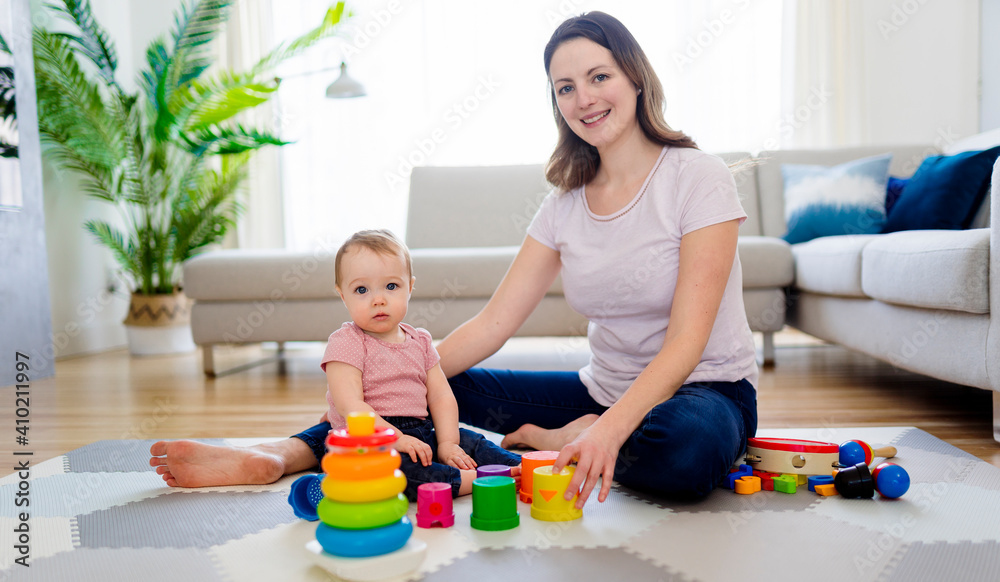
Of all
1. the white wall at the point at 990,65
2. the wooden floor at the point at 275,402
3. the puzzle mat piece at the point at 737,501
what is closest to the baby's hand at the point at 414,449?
the puzzle mat piece at the point at 737,501

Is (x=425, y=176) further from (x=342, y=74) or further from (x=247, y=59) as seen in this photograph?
(x=247, y=59)

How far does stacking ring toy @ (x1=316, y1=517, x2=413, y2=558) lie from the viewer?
0.86m

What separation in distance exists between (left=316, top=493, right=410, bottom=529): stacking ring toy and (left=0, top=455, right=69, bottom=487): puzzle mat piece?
0.89 meters

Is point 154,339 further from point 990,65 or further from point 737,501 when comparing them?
point 990,65

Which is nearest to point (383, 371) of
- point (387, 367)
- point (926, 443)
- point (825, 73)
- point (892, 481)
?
point (387, 367)

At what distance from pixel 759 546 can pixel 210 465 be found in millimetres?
939

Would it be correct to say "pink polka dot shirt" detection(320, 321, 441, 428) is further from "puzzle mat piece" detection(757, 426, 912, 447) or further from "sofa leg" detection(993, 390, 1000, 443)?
"sofa leg" detection(993, 390, 1000, 443)

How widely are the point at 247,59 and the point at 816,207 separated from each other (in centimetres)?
327

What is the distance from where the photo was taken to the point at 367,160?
4.29m

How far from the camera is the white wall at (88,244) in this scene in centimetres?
368

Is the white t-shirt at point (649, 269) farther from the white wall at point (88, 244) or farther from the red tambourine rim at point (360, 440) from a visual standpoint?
the white wall at point (88, 244)

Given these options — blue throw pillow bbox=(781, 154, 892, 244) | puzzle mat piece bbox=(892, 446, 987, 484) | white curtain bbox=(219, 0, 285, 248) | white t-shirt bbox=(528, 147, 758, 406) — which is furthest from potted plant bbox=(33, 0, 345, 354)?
puzzle mat piece bbox=(892, 446, 987, 484)

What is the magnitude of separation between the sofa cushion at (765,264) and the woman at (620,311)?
132 cm

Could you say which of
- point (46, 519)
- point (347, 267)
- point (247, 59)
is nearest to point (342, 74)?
point (247, 59)
